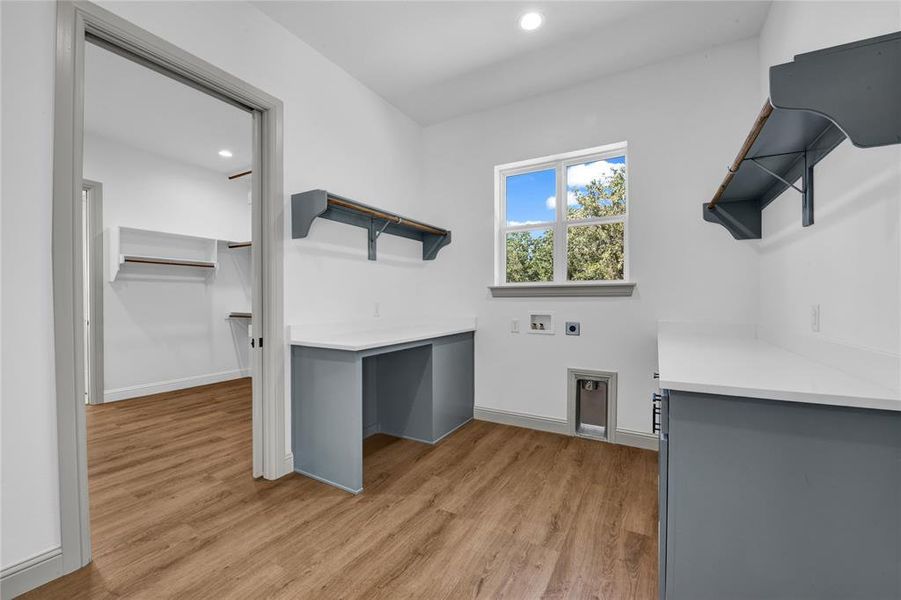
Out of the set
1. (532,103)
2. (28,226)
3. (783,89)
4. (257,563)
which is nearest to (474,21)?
(532,103)

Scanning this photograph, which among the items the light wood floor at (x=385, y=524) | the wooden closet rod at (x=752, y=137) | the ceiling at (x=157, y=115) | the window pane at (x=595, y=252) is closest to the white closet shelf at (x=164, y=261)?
the ceiling at (x=157, y=115)

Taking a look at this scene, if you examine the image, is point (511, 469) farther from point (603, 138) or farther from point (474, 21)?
point (474, 21)

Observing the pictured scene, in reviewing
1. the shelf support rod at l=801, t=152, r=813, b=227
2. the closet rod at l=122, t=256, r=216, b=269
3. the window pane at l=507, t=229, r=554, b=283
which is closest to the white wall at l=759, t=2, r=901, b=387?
the shelf support rod at l=801, t=152, r=813, b=227

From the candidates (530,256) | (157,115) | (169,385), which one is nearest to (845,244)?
(530,256)

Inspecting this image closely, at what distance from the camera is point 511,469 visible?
247 cm

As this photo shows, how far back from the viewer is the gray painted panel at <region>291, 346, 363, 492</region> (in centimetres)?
217

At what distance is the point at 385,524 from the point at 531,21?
285 centimetres

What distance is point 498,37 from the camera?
2.47 m

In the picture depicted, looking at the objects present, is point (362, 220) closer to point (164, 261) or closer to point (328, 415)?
point (328, 415)

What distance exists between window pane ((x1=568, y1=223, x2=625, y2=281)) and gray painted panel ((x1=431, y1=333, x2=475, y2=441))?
1.05 meters

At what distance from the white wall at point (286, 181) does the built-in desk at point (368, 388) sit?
0.34 m

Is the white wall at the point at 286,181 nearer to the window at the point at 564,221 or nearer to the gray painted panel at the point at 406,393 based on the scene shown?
the gray painted panel at the point at 406,393

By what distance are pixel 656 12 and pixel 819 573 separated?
105 inches

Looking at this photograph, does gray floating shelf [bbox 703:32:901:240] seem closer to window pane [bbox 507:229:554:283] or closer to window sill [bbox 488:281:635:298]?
window sill [bbox 488:281:635:298]
